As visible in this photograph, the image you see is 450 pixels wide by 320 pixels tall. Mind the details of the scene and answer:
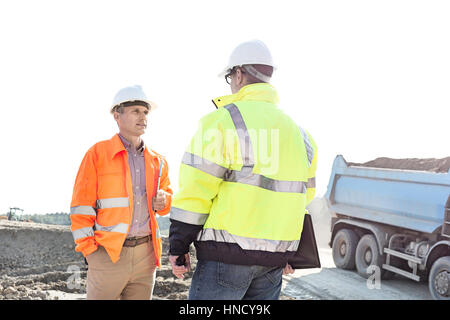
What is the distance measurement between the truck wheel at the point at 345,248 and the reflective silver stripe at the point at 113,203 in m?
8.08

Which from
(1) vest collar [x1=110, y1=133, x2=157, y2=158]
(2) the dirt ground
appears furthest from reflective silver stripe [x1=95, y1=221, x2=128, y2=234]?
(2) the dirt ground

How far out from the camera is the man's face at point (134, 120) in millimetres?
3818

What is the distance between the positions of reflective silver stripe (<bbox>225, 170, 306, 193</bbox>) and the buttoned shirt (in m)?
1.18

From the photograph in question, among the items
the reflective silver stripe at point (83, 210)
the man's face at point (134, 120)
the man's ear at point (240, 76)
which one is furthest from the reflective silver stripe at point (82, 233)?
the man's ear at point (240, 76)

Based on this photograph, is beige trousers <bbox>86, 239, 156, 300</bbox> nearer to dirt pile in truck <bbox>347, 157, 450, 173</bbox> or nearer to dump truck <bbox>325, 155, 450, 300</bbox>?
dump truck <bbox>325, 155, 450, 300</bbox>

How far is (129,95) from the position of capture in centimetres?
380

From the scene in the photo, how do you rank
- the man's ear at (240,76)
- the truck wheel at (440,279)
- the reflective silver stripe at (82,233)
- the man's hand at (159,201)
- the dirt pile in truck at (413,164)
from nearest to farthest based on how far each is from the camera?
the man's ear at (240,76)
the reflective silver stripe at (82,233)
the man's hand at (159,201)
the truck wheel at (440,279)
the dirt pile in truck at (413,164)

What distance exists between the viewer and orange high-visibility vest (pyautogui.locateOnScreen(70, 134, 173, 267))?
11.8ft

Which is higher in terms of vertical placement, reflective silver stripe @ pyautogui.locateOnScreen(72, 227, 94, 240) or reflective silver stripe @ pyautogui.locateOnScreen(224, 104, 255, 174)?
reflective silver stripe @ pyautogui.locateOnScreen(224, 104, 255, 174)

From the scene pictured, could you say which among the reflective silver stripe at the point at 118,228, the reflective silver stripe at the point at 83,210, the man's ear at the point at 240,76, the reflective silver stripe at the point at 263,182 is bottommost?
the reflective silver stripe at the point at 118,228

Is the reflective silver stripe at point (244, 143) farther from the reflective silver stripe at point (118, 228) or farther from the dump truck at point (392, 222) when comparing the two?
the dump truck at point (392, 222)

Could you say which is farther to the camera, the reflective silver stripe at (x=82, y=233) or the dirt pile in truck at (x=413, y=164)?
the dirt pile in truck at (x=413, y=164)
